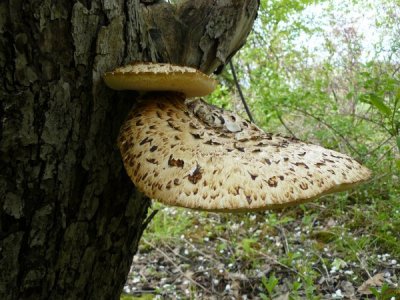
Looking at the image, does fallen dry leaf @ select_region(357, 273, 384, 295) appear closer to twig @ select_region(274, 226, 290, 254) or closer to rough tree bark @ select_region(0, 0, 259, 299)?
twig @ select_region(274, 226, 290, 254)

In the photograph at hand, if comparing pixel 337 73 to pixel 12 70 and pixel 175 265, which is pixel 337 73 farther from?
pixel 12 70

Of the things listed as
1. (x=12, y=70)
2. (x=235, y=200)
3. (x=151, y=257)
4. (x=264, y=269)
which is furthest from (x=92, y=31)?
(x=151, y=257)

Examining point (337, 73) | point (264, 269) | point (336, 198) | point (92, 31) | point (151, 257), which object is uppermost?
point (337, 73)

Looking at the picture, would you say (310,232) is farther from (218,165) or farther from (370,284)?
(218,165)

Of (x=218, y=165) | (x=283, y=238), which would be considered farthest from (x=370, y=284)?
(x=218, y=165)

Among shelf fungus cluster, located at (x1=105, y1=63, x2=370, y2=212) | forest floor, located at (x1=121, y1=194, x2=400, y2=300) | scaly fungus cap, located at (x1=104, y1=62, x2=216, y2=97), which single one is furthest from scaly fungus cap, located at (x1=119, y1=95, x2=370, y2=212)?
forest floor, located at (x1=121, y1=194, x2=400, y2=300)

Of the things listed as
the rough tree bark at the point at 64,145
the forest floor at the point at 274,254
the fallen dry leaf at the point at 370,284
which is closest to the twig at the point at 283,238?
the forest floor at the point at 274,254
